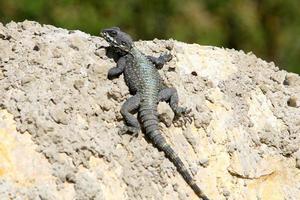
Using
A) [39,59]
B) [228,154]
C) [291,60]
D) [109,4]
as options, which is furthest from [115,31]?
[291,60]

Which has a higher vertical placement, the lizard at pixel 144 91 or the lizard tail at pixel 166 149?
the lizard at pixel 144 91

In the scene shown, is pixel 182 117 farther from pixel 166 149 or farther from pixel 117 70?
pixel 117 70

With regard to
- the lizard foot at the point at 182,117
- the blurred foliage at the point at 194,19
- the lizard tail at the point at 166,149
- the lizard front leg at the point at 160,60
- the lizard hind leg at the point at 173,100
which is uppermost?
the blurred foliage at the point at 194,19

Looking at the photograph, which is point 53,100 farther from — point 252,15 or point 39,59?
point 252,15

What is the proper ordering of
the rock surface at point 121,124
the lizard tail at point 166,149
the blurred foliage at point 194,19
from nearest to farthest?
the rock surface at point 121,124 < the lizard tail at point 166,149 < the blurred foliage at point 194,19

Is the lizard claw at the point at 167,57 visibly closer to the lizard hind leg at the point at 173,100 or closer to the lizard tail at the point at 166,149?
the lizard hind leg at the point at 173,100

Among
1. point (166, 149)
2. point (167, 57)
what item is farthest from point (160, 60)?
point (166, 149)

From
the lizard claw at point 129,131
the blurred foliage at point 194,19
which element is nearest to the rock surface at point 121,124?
the lizard claw at point 129,131
